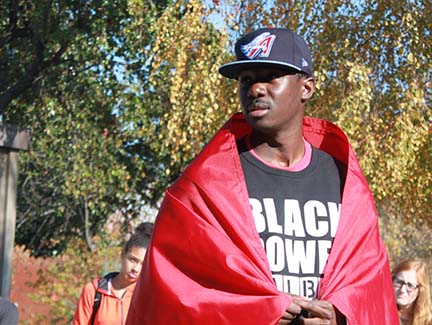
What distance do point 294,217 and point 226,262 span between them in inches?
14.3

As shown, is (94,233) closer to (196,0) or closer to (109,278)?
(196,0)

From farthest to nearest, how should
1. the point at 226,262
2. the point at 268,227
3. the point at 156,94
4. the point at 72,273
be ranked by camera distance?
1. the point at 72,273
2. the point at 156,94
3. the point at 268,227
4. the point at 226,262

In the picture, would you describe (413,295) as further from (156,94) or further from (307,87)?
(156,94)

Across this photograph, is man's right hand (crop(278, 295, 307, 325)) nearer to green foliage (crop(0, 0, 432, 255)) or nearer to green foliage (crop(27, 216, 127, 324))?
green foliage (crop(0, 0, 432, 255))

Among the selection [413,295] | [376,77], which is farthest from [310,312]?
[376,77]

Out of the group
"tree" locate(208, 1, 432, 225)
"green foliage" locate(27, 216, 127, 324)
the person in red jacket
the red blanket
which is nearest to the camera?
the red blanket

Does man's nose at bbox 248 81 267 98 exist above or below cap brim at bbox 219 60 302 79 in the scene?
below

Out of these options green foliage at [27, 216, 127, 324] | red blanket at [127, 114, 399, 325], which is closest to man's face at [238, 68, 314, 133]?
red blanket at [127, 114, 399, 325]

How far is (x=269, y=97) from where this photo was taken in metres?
3.31

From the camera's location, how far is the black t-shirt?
3.22m

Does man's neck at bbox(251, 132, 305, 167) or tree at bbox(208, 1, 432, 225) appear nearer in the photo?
man's neck at bbox(251, 132, 305, 167)

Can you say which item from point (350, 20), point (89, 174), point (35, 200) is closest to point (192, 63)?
point (350, 20)

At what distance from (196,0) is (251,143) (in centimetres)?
713

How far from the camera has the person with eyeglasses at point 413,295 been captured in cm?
629
